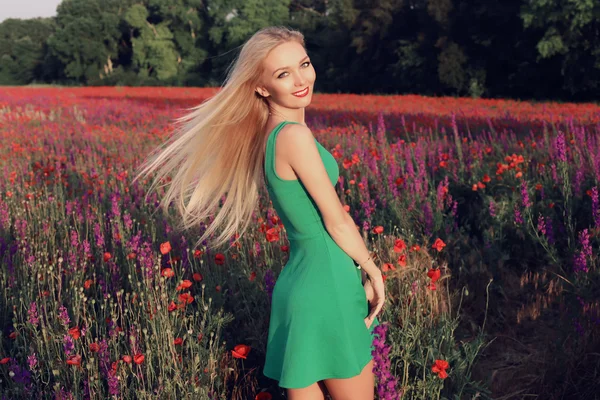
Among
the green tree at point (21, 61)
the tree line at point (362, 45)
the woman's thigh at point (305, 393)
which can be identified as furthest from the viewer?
the green tree at point (21, 61)

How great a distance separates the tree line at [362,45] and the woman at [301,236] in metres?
0.50

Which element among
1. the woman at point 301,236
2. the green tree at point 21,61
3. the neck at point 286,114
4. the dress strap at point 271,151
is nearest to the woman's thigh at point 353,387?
the woman at point 301,236

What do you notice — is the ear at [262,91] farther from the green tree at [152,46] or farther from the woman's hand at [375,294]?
the green tree at [152,46]

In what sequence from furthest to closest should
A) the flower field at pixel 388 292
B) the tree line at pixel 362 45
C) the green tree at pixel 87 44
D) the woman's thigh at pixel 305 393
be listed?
the green tree at pixel 87 44
the tree line at pixel 362 45
the flower field at pixel 388 292
the woman's thigh at pixel 305 393

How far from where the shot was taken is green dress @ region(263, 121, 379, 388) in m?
1.94

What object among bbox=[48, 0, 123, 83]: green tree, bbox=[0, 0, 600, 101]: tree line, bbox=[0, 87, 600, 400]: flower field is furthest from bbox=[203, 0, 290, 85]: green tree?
bbox=[0, 87, 600, 400]: flower field

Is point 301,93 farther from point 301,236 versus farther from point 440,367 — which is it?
point 440,367

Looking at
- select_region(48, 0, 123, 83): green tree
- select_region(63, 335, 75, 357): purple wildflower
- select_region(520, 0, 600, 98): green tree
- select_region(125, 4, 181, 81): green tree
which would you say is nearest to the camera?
select_region(63, 335, 75, 357): purple wildflower

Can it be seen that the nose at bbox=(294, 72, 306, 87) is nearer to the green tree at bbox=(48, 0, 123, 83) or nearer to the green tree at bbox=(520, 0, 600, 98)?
the green tree at bbox=(520, 0, 600, 98)

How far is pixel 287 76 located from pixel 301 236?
0.59 m

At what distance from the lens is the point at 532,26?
27203 millimetres

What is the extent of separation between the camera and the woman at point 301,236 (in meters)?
1.93

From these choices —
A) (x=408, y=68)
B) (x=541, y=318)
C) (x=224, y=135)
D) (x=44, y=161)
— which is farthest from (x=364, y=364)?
(x=408, y=68)

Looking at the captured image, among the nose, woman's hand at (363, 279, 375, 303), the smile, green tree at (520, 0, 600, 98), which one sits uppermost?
green tree at (520, 0, 600, 98)
